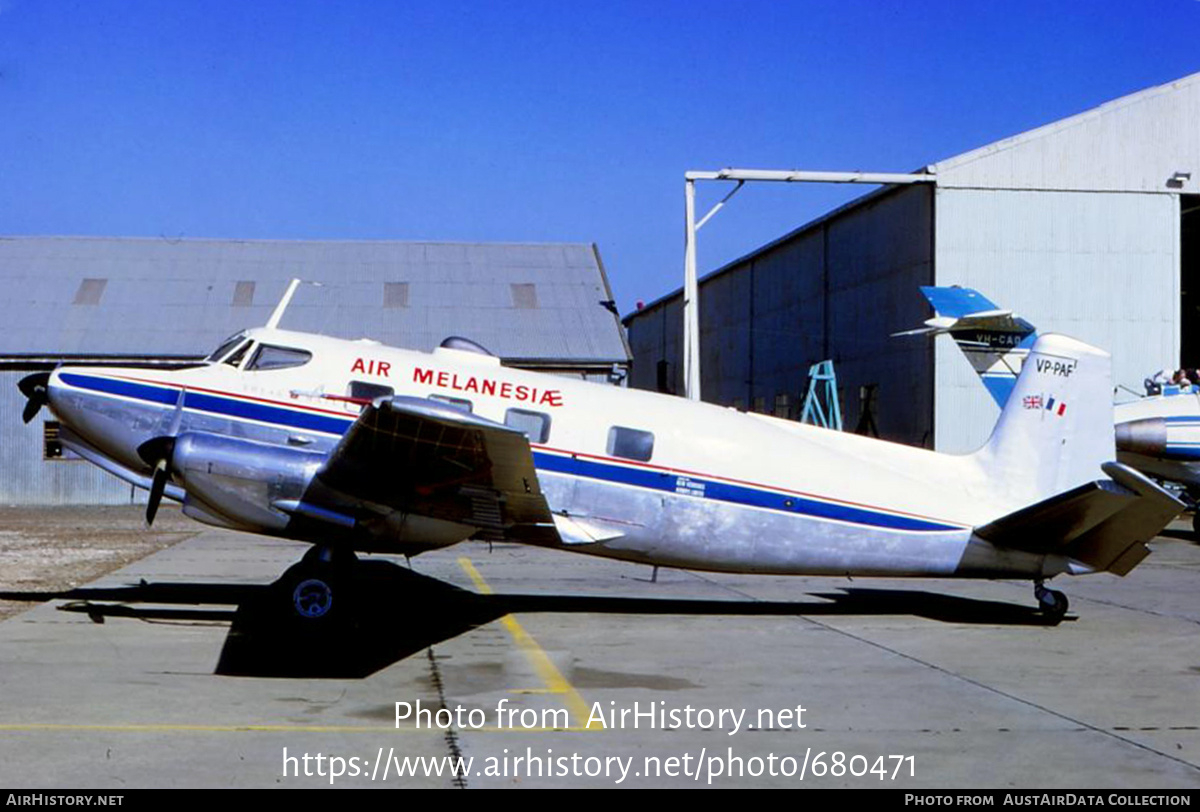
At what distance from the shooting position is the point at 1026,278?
34.4m

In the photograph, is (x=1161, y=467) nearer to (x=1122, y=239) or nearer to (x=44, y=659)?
(x=1122, y=239)

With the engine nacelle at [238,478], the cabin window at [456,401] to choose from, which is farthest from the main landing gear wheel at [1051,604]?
the engine nacelle at [238,478]

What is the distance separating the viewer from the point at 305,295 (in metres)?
40.8

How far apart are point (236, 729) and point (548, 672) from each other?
3275 mm

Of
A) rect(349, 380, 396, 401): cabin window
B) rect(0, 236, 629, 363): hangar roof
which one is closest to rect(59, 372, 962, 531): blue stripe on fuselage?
rect(349, 380, 396, 401): cabin window

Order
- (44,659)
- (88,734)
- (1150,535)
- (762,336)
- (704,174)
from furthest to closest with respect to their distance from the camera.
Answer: (762,336) < (704,174) < (1150,535) < (44,659) < (88,734)

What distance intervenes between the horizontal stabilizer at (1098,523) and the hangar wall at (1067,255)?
65.5ft

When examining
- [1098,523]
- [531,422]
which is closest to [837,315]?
[1098,523]

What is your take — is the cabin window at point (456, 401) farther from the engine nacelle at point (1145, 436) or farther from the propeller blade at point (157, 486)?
the engine nacelle at point (1145, 436)

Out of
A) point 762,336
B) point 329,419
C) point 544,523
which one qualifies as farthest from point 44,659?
point 762,336

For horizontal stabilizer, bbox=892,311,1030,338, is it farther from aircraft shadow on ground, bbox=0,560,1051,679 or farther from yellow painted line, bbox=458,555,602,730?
yellow painted line, bbox=458,555,602,730

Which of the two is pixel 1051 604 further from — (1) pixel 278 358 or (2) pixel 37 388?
(2) pixel 37 388

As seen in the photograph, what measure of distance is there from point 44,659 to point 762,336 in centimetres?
3946

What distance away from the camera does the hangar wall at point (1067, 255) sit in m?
34.3
